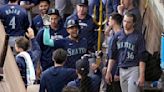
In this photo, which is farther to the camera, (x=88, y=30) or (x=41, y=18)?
(x=41, y=18)

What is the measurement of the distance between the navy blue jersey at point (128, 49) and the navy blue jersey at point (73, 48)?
513 millimetres

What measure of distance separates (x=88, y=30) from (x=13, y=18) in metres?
1.39

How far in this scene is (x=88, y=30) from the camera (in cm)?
1028

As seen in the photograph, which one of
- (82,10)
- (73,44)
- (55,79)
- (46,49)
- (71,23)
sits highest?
(82,10)

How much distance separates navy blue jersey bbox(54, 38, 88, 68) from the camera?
9297mm

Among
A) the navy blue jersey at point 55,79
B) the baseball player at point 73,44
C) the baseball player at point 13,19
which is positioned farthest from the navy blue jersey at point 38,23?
the navy blue jersey at point 55,79

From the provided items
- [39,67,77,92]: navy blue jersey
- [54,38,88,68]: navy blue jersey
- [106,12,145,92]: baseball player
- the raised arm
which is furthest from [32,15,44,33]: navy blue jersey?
[39,67,77,92]: navy blue jersey

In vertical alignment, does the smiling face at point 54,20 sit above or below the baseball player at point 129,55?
above

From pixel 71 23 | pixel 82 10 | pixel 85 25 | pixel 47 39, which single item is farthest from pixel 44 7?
pixel 71 23

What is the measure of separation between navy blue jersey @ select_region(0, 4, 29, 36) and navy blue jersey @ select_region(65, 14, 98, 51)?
0.91 meters

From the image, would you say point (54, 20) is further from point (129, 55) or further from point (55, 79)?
point (55, 79)

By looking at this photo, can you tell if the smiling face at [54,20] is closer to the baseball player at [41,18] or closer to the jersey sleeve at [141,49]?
the baseball player at [41,18]

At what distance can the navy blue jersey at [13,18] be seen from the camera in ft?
34.1

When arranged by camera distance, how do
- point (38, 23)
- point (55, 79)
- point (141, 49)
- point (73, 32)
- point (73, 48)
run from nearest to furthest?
1. point (55, 79)
2. point (141, 49)
3. point (73, 48)
4. point (73, 32)
5. point (38, 23)
